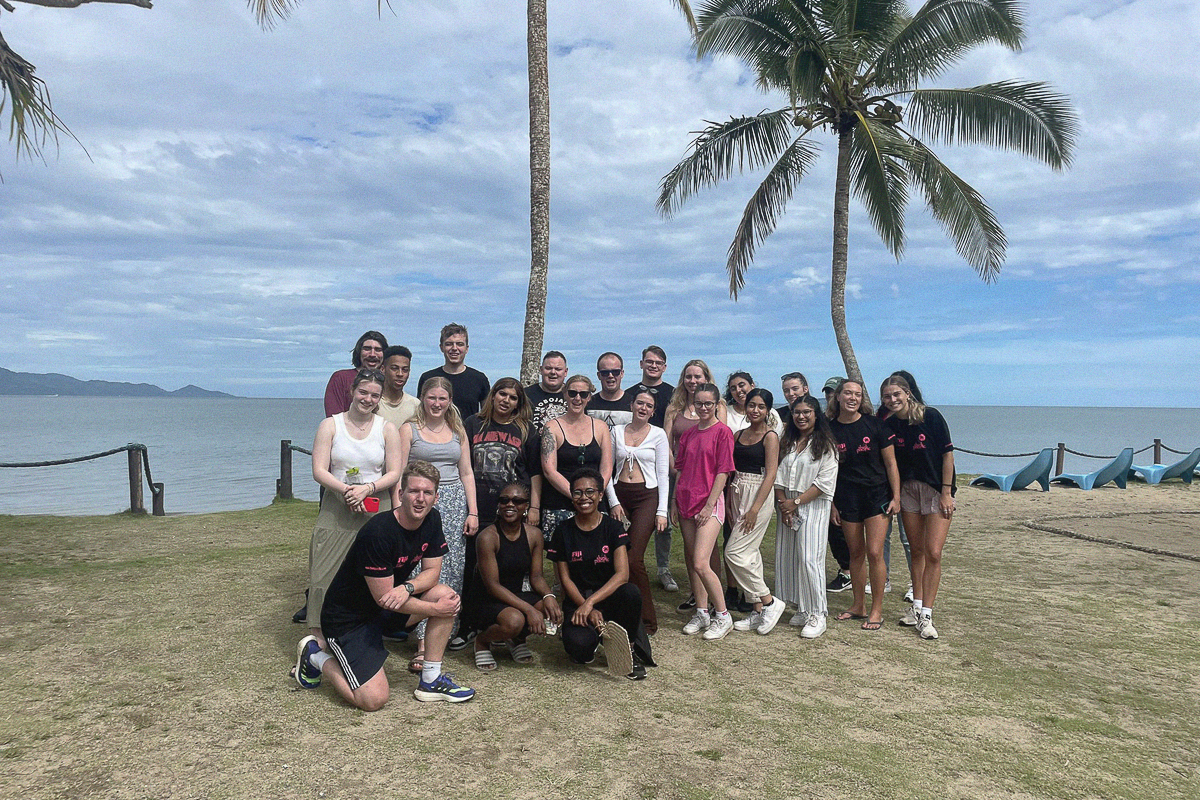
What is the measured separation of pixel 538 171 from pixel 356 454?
545cm

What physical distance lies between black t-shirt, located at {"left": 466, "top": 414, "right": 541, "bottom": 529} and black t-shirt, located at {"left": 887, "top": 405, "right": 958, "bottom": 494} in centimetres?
256

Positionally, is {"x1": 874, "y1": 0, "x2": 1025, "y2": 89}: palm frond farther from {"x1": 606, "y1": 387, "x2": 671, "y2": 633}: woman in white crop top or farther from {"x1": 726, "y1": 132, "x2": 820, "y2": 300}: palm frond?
{"x1": 606, "y1": 387, "x2": 671, "y2": 633}: woman in white crop top

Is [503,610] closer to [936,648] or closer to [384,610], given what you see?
[384,610]

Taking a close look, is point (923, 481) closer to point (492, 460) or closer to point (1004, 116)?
point (492, 460)

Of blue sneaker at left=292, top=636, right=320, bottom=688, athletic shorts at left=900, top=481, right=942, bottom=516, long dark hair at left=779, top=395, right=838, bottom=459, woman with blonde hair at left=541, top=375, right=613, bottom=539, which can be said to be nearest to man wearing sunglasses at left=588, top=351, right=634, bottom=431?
woman with blonde hair at left=541, top=375, right=613, bottom=539

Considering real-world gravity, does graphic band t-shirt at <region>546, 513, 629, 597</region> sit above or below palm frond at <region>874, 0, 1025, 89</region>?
below

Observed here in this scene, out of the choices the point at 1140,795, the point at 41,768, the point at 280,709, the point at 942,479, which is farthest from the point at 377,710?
the point at 942,479

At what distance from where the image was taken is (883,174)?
12492mm

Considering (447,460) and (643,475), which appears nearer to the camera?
(447,460)

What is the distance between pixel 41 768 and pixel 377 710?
1.40m

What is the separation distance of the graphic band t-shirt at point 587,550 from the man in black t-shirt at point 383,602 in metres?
0.77

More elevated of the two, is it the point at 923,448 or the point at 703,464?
the point at 923,448

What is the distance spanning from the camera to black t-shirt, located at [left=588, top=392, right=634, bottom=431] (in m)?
5.71


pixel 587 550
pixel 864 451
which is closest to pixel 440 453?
pixel 587 550
